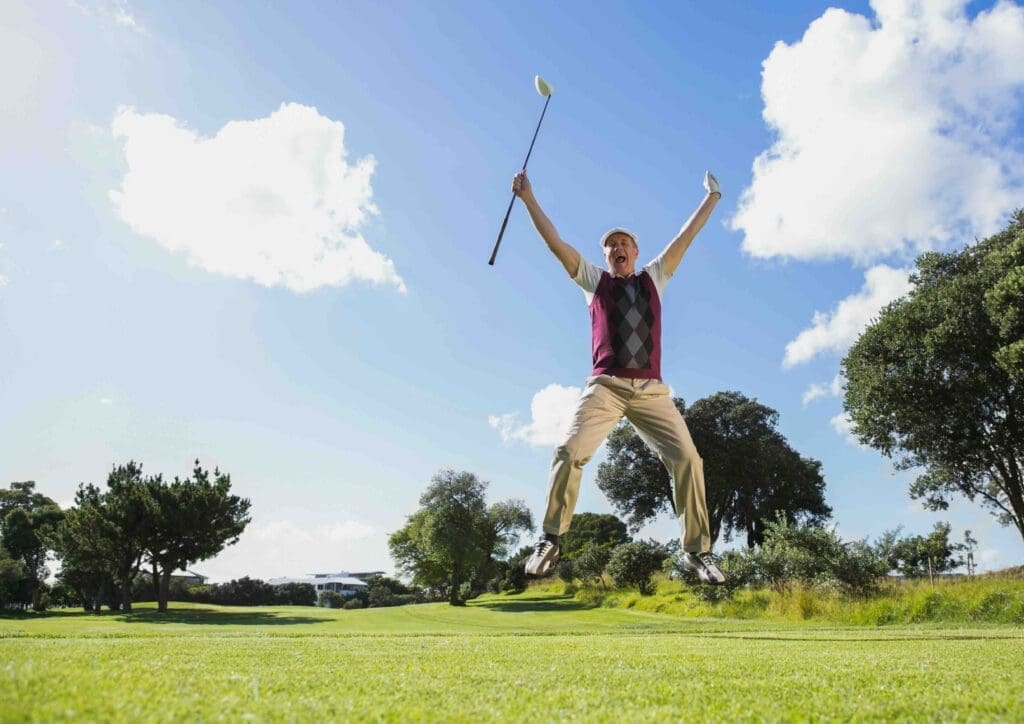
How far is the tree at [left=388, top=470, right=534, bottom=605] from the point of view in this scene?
48656mm

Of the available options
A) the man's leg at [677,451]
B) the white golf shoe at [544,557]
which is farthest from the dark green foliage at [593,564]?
the white golf shoe at [544,557]

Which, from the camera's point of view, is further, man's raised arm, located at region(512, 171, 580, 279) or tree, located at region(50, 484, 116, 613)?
tree, located at region(50, 484, 116, 613)

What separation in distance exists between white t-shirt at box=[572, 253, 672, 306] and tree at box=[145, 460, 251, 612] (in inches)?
1751

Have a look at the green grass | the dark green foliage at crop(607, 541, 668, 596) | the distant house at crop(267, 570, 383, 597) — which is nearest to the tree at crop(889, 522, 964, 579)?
the green grass

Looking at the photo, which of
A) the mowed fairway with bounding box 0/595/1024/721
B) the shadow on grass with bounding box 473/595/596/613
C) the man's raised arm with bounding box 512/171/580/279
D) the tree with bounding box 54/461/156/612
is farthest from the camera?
the tree with bounding box 54/461/156/612

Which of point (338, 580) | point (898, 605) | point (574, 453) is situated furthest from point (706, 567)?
point (338, 580)

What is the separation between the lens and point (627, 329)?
5930 mm

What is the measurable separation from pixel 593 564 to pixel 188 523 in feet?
86.1

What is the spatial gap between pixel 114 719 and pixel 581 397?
4.14 metres

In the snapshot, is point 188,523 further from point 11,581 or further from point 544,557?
point 544,557

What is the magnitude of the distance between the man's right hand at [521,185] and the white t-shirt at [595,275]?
79 centimetres

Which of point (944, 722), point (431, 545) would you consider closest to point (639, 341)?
point (944, 722)

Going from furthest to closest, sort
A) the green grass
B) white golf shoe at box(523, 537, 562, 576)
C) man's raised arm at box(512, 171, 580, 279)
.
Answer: the green grass → man's raised arm at box(512, 171, 580, 279) → white golf shoe at box(523, 537, 562, 576)

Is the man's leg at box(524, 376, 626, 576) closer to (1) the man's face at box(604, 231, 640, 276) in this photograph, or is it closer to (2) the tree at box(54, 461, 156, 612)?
(1) the man's face at box(604, 231, 640, 276)
